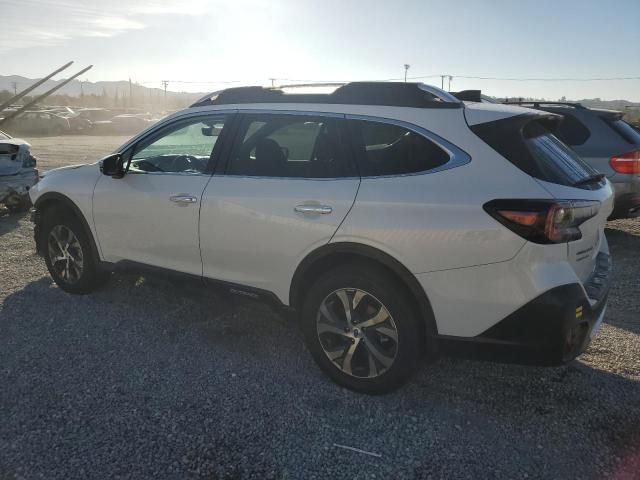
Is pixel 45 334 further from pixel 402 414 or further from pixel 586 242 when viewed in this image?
pixel 586 242

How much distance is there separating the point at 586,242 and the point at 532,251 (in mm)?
446

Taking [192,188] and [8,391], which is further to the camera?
[192,188]

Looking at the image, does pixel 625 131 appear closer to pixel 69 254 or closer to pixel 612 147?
pixel 612 147

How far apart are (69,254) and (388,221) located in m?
3.23

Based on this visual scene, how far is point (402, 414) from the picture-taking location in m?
3.02

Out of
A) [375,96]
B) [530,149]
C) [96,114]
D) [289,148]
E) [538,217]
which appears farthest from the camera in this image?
[96,114]

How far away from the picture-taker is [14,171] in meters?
7.66

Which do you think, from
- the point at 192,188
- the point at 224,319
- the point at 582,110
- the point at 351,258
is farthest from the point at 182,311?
the point at 582,110

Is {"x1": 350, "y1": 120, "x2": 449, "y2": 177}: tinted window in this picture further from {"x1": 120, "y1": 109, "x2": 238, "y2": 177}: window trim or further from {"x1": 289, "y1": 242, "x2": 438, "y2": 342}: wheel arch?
{"x1": 120, "y1": 109, "x2": 238, "y2": 177}: window trim

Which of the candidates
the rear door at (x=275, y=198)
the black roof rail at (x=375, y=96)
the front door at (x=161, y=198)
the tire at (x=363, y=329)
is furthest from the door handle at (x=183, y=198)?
the tire at (x=363, y=329)

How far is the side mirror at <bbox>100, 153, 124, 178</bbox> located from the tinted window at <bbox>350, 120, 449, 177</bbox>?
2.01 metres

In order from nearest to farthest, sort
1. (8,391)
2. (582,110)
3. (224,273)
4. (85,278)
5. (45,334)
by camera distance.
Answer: (8,391), (224,273), (45,334), (85,278), (582,110)

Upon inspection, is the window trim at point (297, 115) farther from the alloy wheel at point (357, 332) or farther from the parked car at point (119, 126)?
the parked car at point (119, 126)

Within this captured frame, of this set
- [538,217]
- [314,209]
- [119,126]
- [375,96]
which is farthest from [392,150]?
[119,126]
